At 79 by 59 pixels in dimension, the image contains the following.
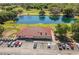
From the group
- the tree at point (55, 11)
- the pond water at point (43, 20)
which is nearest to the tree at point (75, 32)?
the pond water at point (43, 20)

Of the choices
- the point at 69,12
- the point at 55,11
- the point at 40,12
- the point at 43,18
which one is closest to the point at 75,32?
the point at 69,12

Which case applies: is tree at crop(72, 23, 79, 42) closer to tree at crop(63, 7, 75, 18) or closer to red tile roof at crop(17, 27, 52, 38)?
tree at crop(63, 7, 75, 18)

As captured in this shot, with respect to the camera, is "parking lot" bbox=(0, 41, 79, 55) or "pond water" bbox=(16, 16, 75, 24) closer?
"parking lot" bbox=(0, 41, 79, 55)

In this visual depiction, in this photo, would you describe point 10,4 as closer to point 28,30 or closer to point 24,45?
point 28,30

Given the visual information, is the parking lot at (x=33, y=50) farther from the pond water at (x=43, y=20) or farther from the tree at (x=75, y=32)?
the pond water at (x=43, y=20)

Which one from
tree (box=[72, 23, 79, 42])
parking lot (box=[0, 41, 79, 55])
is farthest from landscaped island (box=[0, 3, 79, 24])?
parking lot (box=[0, 41, 79, 55])

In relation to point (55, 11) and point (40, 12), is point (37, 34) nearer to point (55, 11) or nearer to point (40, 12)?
point (40, 12)
